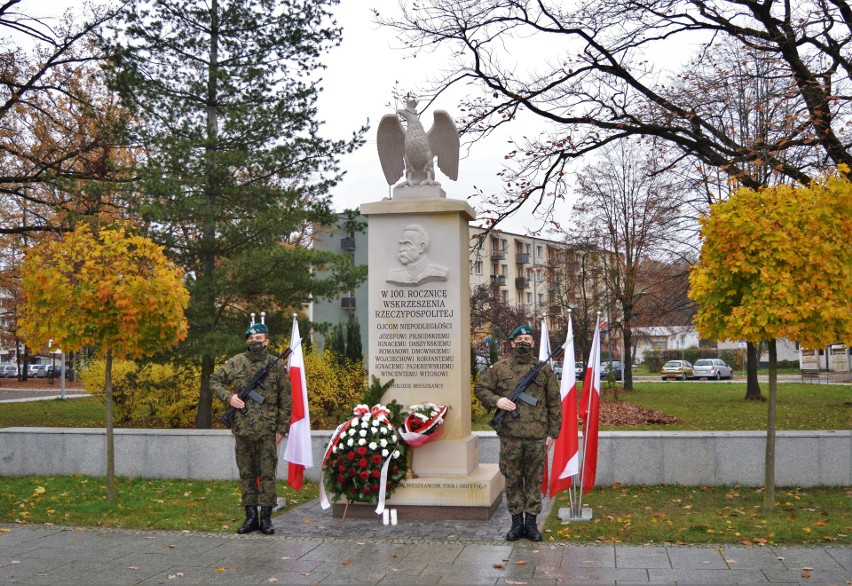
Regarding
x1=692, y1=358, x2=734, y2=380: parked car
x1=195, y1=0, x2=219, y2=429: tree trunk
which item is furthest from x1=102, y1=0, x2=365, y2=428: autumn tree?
x1=692, y1=358, x2=734, y2=380: parked car

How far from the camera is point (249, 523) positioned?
27.2 ft

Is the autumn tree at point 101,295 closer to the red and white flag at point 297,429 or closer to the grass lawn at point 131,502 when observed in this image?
the grass lawn at point 131,502

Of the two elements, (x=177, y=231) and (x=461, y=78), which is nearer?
(x=461, y=78)

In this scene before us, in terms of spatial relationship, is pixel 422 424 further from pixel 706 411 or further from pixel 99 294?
pixel 706 411

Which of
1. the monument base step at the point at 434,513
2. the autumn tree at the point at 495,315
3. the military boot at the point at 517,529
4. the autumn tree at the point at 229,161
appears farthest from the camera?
the autumn tree at the point at 495,315

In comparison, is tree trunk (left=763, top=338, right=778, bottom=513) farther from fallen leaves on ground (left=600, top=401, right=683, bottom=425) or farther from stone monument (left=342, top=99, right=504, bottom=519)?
fallen leaves on ground (left=600, top=401, right=683, bottom=425)

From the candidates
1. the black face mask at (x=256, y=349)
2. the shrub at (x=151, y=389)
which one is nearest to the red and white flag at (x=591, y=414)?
the black face mask at (x=256, y=349)

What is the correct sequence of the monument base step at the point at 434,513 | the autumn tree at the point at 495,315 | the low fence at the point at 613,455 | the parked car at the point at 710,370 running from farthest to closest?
the parked car at the point at 710,370, the autumn tree at the point at 495,315, the low fence at the point at 613,455, the monument base step at the point at 434,513

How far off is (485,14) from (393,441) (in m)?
9.07

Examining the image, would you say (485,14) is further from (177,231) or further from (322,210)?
(177,231)

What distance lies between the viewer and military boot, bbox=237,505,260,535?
27.0 feet

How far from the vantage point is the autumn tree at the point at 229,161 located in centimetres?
1622

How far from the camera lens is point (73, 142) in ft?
63.0

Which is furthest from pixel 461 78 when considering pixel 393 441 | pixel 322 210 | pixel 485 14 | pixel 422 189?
pixel 393 441
